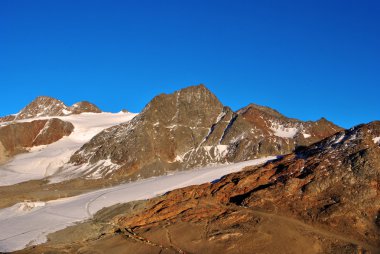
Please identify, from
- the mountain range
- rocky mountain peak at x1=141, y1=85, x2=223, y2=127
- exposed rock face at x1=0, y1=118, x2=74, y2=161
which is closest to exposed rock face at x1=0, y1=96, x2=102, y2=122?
exposed rock face at x1=0, y1=118, x2=74, y2=161

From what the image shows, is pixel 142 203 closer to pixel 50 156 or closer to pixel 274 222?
pixel 274 222

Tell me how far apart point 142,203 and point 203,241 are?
13.7m

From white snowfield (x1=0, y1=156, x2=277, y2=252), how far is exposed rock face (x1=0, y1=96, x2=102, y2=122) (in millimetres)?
101809

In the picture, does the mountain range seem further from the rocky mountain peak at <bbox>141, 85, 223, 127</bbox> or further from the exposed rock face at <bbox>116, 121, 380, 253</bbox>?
the rocky mountain peak at <bbox>141, 85, 223, 127</bbox>

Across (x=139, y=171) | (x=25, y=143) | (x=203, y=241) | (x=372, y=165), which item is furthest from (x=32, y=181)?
(x=372, y=165)

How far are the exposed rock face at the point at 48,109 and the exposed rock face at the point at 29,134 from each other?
29458 mm

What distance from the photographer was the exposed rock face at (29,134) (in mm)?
119312

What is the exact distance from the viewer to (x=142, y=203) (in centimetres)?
4756

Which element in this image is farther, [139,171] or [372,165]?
[139,171]

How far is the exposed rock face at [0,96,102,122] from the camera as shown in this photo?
162125 mm

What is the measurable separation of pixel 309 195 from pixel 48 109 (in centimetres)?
14072

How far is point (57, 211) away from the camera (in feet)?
180

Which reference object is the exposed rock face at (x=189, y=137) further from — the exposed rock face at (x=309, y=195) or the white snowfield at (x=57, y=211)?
the exposed rock face at (x=309, y=195)

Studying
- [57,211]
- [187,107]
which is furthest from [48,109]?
[57,211]
